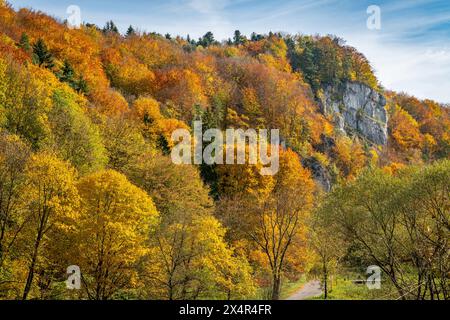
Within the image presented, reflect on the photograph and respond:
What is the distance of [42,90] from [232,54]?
4300 inches

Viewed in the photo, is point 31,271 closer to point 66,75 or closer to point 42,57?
point 66,75

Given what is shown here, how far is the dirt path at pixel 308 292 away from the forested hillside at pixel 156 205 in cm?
210

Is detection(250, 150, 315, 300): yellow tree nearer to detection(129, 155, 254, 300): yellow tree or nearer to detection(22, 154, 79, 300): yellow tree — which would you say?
detection(129, 155, 254, 300): yellow tree

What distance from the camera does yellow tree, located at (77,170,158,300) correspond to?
32.7m

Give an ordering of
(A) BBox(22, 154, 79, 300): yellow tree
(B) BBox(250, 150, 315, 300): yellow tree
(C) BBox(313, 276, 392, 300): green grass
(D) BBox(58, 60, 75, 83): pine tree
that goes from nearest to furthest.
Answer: (A) BBox(22, 154, 79, 300): yellow tree, (C) BBox(313, 276, 392, 300): green grass, (B) BBox(250, 150, 315, 300): yellow tree, (D) BBox(58, 60, 75, 83): pine tree

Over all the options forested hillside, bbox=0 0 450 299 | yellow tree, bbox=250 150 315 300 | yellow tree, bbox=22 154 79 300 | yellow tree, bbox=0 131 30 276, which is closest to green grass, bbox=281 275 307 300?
forested hillside, bbox=0 0 450 299

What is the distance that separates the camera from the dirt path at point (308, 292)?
152ft

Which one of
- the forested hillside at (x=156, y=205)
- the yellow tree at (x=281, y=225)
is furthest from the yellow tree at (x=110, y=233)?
the yellow tree at (x=281, y=225)

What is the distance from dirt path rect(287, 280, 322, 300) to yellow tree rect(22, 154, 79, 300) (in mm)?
25570

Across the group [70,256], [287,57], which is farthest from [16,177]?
[287,57]

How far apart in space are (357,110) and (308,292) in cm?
11995

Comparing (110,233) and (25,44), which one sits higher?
(25,44)

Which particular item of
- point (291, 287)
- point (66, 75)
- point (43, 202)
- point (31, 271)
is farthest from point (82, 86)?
point (31, 271)

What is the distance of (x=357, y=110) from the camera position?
15712 cm
